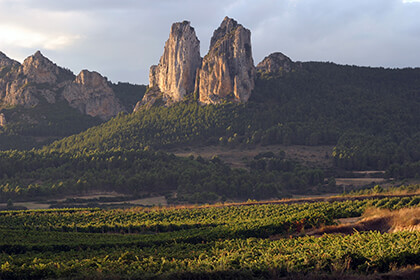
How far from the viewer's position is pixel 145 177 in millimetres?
115688

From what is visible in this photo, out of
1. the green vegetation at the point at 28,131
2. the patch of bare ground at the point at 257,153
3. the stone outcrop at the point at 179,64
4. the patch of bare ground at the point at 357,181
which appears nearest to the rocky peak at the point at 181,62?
the stone outcrop at the point at 179,64

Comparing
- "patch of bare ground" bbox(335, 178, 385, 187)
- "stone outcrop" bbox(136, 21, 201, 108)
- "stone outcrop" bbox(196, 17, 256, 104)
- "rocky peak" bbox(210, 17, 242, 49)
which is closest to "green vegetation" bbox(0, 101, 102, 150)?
"stone outcrop" bbox(136, 21, 201, 108)

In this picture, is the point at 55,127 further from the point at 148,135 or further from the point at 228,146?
the point at 228,146

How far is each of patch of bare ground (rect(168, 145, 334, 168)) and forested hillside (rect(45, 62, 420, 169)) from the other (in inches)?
127

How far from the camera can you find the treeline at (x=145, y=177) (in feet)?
353

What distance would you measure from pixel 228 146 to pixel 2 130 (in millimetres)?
95346

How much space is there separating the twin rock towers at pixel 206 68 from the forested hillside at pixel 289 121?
5.43 m

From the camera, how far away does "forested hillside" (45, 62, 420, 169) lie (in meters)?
153

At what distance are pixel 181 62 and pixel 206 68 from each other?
1122 cm

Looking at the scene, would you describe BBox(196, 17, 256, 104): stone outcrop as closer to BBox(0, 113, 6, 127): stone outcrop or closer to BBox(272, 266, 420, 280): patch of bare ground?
BBox(0, 113, 6, 127): stone outcrop

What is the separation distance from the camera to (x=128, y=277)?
819 inches

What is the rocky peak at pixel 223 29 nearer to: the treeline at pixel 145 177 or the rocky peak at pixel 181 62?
the rocky peak at pixel 181 62

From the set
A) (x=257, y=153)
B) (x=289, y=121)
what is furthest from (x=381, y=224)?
(x=289, y=121)

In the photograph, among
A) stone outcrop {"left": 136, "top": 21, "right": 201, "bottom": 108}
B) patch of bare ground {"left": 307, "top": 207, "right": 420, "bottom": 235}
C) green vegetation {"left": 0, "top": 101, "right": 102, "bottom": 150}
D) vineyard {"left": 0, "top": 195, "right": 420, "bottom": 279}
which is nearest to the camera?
vineyard {"left": 0, "top": 195, "right": 420, "bottom": 279}
